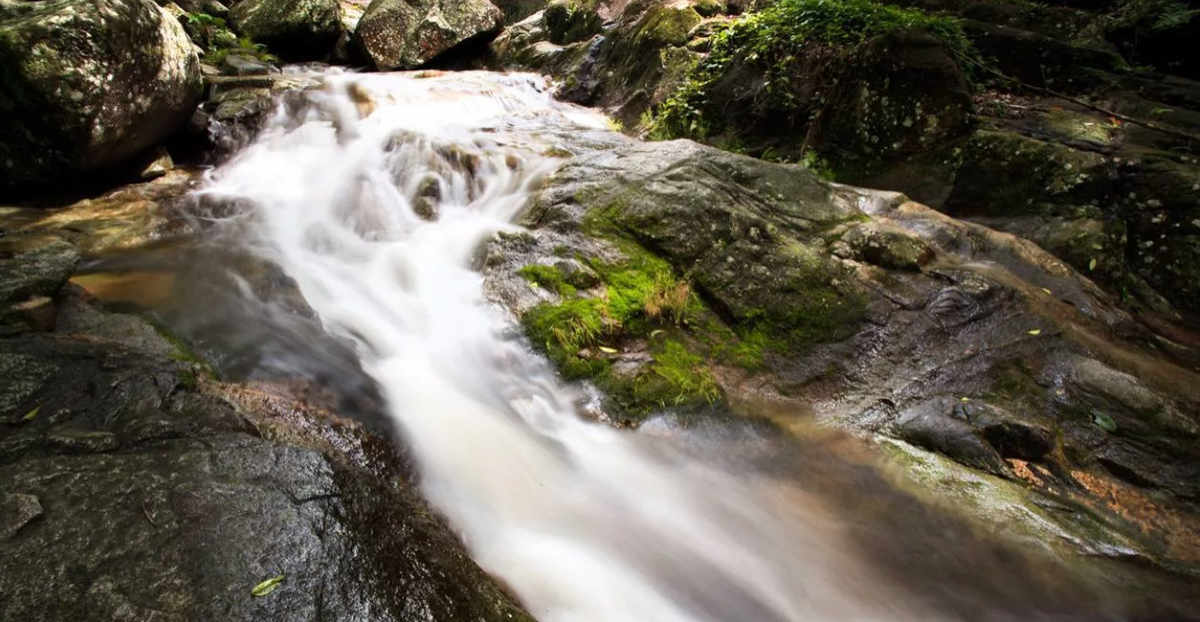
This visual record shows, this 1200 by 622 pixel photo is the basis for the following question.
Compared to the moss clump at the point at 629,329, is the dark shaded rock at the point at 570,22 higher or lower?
higher

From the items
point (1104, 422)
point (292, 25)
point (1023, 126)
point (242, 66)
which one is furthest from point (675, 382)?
point (292, 25)

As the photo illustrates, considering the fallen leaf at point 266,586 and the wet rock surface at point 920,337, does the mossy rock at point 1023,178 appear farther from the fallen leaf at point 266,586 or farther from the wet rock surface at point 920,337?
the fallen leaf at point 266,586

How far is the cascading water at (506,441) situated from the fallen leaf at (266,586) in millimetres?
1081

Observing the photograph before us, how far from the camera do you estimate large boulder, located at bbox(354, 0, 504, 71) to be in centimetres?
1294

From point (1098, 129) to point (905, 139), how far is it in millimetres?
2158

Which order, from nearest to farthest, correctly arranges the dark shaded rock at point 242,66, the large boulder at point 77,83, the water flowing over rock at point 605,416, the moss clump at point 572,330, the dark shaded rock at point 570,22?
the water flowing over rock at point 605,416
the moss clump at point 572,330
the large boulder at point 77,83
the dark shaded rock at point 242,66
the dark shaded rock at point 570,22

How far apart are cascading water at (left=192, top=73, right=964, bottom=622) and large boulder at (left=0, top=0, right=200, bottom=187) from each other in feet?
3.62

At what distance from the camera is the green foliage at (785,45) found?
6848 millimetres

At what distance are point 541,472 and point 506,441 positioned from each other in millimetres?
365

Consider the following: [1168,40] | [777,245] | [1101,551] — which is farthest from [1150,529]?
[1168,40]

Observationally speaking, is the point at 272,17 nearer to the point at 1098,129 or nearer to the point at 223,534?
the point at 223,534

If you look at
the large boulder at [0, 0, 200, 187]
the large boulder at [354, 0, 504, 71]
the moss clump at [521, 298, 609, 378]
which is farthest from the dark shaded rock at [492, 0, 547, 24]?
the moss clump at [521, 298, 609, 378]

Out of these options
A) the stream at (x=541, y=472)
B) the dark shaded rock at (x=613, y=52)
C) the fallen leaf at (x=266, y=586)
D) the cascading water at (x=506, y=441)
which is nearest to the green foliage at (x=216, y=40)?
the cascading water at (x=506, y=441)

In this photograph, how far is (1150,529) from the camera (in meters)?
2.94
